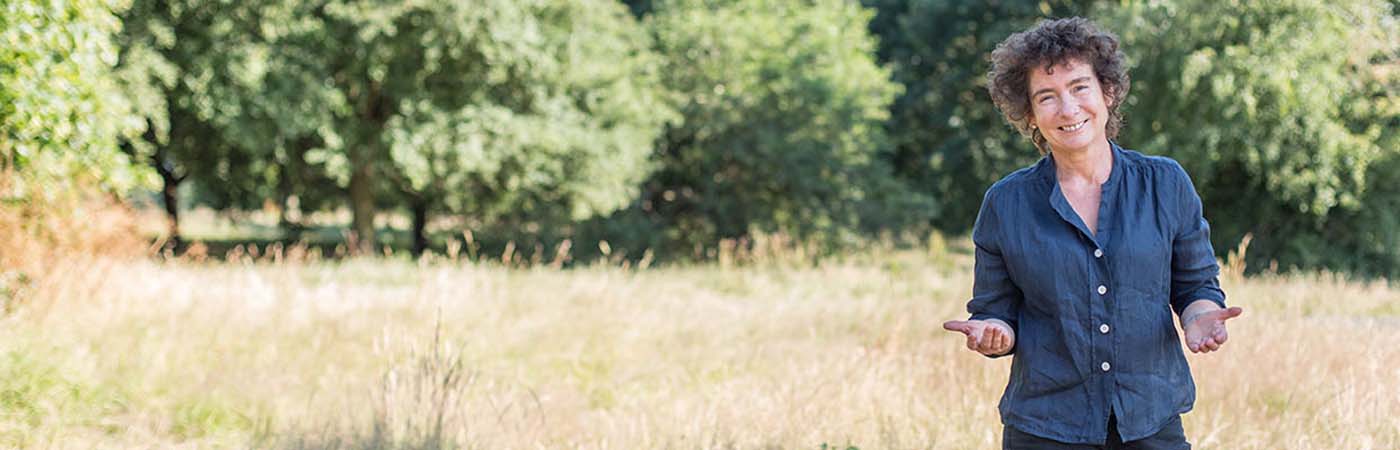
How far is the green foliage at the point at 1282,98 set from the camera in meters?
16.2

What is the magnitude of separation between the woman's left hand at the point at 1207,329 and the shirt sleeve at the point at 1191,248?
7cm

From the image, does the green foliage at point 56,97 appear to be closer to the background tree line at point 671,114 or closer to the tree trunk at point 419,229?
the background tree line at point 671,114

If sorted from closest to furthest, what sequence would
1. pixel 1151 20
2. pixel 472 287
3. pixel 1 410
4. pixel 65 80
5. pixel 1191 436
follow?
pixel 1191 436
pixel 1 410
pixel 65 80
pixel 472 287
pixel 1151 20

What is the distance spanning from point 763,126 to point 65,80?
15172 mm

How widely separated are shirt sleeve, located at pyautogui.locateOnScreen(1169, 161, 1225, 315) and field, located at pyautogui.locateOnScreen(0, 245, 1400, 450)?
1976 millimetres

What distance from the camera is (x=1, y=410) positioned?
15.9 feet

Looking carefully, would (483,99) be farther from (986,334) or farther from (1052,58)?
(986,334)

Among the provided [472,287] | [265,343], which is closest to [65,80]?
[265,343]

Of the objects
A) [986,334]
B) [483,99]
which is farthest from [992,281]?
[483,99]

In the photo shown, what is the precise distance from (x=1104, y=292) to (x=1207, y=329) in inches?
8.7

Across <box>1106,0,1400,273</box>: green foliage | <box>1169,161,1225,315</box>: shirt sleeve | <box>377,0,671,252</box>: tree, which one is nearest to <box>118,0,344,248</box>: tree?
<box>377,0,671,252</box>: tree

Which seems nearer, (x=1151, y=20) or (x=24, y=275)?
(x=24, y=275)

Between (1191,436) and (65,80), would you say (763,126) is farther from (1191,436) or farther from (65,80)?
A: (1191,436)

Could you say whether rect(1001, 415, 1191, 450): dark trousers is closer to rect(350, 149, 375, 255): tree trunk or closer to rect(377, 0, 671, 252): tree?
rect(377, 0, 671, 252): tree
